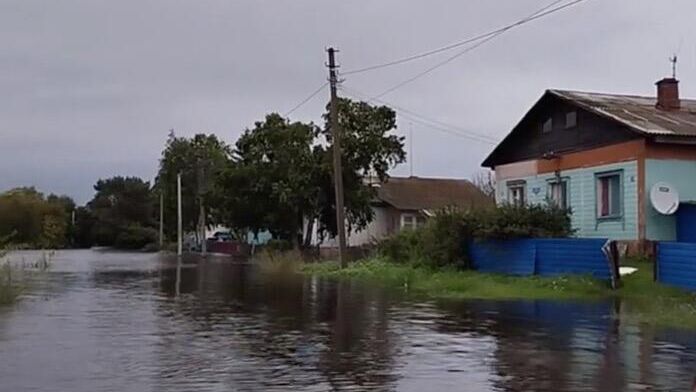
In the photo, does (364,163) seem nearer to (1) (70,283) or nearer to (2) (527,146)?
(2) (527,146)

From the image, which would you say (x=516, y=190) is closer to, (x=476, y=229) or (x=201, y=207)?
(x=476, y=229)

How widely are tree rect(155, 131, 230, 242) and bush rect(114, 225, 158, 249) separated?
19067mm

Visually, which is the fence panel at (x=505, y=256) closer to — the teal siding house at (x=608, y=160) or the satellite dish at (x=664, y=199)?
the teal siding house at (x=608, y=160)

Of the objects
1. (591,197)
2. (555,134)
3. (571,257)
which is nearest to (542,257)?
(571,257)

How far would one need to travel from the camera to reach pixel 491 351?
14711 mm

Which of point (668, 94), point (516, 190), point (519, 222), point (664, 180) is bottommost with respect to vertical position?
point (519, 222)

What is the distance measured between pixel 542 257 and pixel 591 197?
565cm

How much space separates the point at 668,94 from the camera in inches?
1446

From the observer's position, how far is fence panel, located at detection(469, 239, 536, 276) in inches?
1212

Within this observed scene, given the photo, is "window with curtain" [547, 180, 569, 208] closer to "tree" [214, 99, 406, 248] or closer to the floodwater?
the floodwater

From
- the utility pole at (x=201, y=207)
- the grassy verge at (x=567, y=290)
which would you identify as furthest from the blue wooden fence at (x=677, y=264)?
the utility pole at (x=201, y=207)

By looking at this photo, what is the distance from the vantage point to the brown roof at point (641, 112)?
3204 cm

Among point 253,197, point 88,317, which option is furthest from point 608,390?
point 253,197

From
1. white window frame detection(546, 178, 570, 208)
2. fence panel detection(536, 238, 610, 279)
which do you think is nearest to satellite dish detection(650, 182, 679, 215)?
fence panel detection(536, 238, 610, 279)
